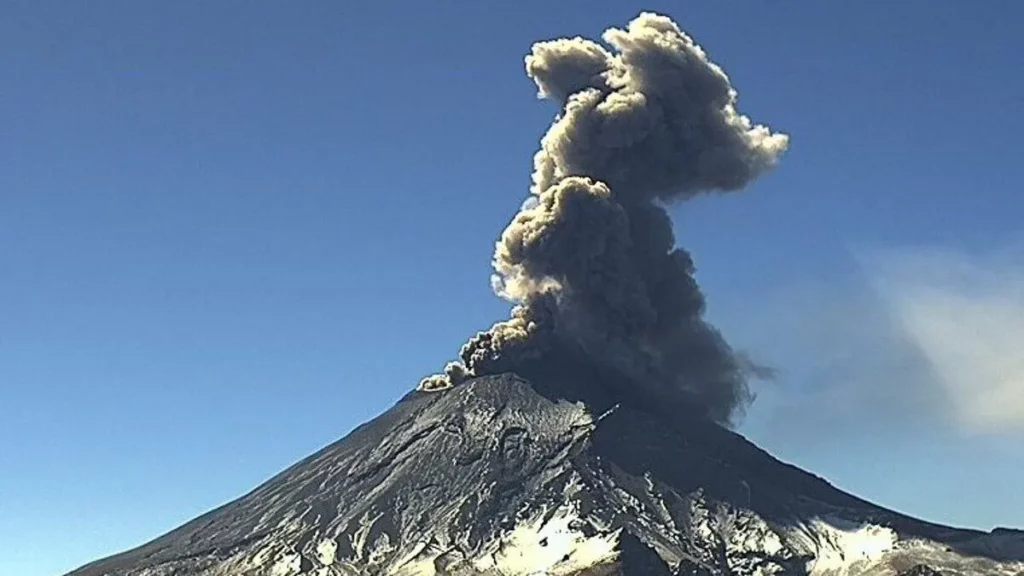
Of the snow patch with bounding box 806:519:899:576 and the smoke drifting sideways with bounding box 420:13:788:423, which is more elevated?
the smoke drifting sideways with bounding box 420:13:788:423

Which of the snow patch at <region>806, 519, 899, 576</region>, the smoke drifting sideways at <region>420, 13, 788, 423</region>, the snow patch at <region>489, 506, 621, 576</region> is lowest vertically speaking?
the snow patch at <region>806, 519, 899, 576</region>

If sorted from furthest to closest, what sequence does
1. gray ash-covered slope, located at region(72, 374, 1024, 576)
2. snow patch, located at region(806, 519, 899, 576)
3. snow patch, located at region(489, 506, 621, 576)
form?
snow patch, located at region(806, 519, 899, 576) < gray ash-covered slope, located at region(72, 374, 1024, 576) < snow patch, located at region(489, 506, 621, 576)

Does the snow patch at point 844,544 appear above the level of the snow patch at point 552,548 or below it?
below

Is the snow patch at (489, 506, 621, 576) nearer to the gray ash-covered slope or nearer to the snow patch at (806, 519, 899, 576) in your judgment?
the gray ash-covered slope

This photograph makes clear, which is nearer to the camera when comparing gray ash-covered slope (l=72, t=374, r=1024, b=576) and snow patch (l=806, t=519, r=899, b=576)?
gray ash-covered slope (l=72, t=374, r=1024, b=576)

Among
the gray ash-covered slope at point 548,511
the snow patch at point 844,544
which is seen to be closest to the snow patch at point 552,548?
the gray ash-covered slope at point 548,511

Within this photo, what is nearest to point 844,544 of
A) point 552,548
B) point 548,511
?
point 548,511

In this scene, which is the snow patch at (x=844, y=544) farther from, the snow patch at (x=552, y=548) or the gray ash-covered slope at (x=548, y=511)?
the snow patch at (x=552, y=548)

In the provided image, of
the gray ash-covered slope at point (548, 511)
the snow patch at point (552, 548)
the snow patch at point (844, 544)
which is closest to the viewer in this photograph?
the snow patch at point (552, 548)

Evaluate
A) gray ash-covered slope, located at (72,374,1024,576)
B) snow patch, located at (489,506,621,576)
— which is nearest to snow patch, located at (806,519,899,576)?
gray ash-covered slope, located at (72,374,1024,576)

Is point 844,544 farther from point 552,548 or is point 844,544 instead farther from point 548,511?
point 552,548
